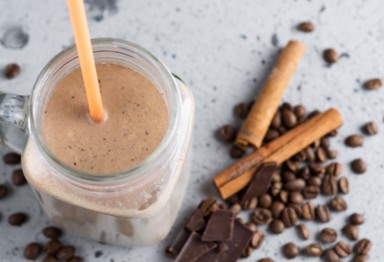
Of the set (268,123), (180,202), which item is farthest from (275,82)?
(180,202)

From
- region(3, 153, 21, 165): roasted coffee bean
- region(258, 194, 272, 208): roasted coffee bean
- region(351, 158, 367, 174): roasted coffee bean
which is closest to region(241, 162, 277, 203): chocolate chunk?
region(258, 194, 272, 208): roasted coffee bean

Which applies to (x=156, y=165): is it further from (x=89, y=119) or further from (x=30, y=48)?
(x=30, y=48)

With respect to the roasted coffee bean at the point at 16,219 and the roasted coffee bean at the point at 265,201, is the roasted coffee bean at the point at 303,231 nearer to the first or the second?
the roasted coffee bean at the point at 265,201

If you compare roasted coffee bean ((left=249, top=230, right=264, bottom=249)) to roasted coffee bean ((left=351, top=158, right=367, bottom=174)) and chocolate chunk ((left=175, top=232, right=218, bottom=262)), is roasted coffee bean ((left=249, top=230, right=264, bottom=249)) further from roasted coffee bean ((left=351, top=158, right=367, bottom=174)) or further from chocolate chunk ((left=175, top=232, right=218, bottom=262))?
roasted coffee bean ((left=351, top=158, right=367, bottom=174))

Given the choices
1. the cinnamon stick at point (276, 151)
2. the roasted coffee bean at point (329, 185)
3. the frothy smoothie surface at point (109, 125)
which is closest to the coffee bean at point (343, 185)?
the roasted coffee bean at point (329, 185)

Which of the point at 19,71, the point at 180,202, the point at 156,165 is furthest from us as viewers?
the point at 19,71

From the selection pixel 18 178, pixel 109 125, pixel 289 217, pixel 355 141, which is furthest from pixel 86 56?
pixel 355 141
